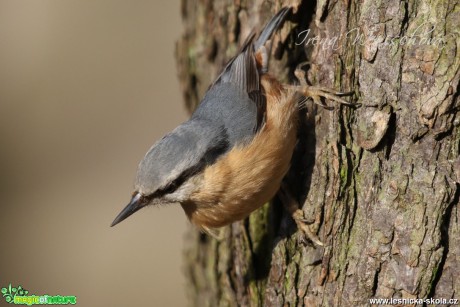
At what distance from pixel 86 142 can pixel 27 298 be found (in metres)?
2.51

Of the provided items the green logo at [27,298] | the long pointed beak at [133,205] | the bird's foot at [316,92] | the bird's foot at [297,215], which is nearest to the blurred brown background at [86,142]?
the green logo at [27,298]

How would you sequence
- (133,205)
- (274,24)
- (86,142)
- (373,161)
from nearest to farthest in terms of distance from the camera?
1. (373,161)
2. (133,205)
3. (274,24)
4. (86,142)

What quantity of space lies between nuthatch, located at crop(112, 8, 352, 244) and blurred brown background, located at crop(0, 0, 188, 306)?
3.42 m

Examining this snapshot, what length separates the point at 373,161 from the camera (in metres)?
3.08

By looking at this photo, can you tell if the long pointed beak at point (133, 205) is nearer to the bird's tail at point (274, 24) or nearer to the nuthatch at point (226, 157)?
the nuthatch at point (226, 157)

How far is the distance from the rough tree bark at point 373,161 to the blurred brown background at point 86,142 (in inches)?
136

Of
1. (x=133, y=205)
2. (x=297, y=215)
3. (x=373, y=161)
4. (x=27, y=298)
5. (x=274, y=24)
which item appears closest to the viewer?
(x=373, y=161)

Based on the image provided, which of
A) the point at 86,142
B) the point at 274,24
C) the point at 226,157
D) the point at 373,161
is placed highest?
the point at 86,142

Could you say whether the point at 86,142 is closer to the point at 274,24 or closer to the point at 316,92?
the point at 274,24

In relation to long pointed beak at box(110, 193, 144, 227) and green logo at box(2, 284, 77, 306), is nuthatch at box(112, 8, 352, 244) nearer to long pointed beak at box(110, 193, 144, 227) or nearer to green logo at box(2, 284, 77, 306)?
long pointed beak at box(110, 193, 144, 227)

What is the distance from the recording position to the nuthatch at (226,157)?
10.8 feet

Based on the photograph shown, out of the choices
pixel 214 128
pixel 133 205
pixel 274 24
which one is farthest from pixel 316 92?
pixel 133 205

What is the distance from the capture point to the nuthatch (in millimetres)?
3289

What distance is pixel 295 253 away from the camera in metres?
3.56
